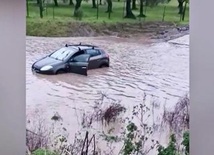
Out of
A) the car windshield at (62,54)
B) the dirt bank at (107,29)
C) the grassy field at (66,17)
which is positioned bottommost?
the car windshield at (62,54)

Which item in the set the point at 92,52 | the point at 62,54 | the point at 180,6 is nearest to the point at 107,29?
the point at 92,52

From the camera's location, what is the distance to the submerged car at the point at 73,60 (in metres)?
1.90

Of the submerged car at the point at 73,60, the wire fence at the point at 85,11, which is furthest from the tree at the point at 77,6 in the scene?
the submerged car at the point at 73,60

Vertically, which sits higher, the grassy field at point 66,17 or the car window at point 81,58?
the grassy field at point 66,17

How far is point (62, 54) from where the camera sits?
6.31ft

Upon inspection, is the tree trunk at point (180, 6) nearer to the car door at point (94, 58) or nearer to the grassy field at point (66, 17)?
the grassy field at point (66, 17)

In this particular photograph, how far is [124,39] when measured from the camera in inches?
75.7

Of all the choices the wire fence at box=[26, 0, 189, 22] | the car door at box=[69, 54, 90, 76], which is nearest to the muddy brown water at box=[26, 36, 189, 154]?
the car door at box=[69, 54, 90, 76]

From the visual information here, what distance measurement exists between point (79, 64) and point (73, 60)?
0.04 meters

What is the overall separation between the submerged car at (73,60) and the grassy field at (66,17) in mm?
104

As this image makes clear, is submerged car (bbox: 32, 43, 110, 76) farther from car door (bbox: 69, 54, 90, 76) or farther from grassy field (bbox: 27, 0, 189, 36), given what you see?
grassy field (bbox: 27, 0, 189, 36)
